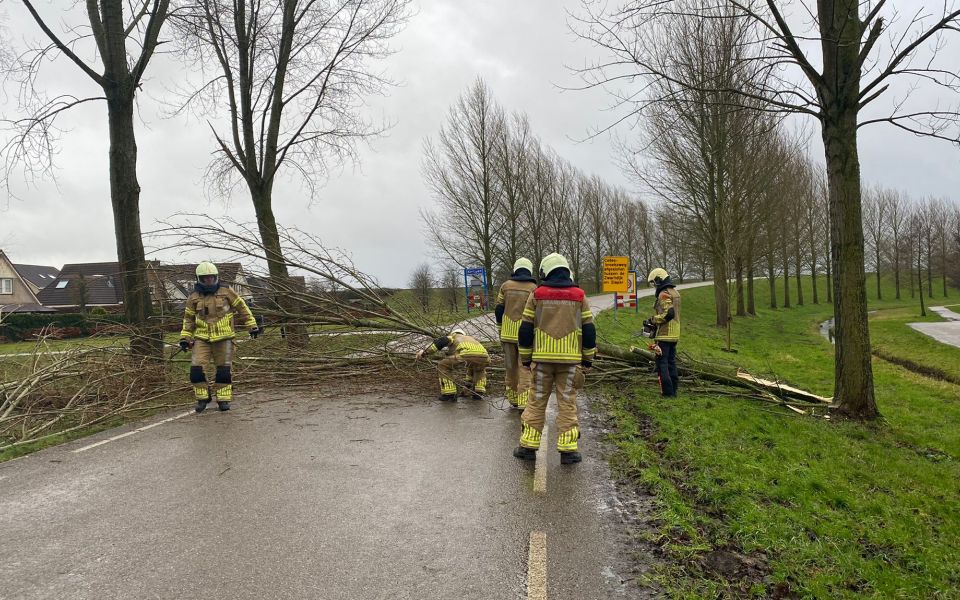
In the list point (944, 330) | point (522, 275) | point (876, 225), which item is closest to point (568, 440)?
point (522, 275)

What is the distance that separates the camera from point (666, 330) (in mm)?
8445

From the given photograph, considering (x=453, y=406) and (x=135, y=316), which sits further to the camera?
(x=135, y=316)

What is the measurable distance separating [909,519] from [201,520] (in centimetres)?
569

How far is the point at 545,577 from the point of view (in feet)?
10.9

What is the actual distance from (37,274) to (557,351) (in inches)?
2773

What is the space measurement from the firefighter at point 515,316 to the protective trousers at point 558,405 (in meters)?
1.74

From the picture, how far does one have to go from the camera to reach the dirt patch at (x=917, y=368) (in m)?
14.4

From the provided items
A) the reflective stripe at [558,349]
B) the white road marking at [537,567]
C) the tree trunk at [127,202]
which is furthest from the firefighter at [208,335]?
the white road marking at [537,567]

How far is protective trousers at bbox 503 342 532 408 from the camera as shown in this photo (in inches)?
297

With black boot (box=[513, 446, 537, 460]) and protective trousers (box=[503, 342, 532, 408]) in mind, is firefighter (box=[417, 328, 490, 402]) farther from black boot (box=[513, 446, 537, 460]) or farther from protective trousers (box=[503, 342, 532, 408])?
black boot (box=[513, 446, 537, 460])

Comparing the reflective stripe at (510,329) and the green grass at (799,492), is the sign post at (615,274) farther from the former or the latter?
the reflective stripe at (510,329)

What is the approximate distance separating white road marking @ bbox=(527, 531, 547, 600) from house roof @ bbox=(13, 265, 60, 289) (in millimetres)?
65477

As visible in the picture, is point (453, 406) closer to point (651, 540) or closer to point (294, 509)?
point (294, 509)

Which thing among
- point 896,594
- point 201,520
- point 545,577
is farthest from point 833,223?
point 201,520
